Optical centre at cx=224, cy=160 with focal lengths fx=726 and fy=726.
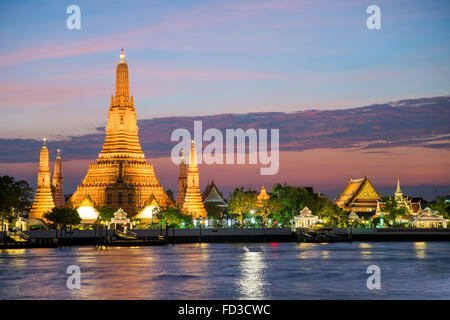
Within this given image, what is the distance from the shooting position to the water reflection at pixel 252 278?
48.4 meters

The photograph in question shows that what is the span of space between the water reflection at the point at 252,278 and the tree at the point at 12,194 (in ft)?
85.9

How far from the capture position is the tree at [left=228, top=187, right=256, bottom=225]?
11419 centimetres

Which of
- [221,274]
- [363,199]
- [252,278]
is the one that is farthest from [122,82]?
[252,278]

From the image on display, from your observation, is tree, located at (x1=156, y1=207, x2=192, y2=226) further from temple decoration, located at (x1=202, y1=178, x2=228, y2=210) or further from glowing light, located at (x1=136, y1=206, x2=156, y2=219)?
temple decoration, located at (x1=202, y1=178, x2=228, y2=210)

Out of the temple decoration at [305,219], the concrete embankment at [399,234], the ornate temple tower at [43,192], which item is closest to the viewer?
the concrete embankment at [399,234]

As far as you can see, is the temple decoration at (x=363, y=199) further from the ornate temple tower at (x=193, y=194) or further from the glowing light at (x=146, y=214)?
the glowing light at (x=146, y=214)

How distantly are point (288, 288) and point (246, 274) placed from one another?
28.9ft

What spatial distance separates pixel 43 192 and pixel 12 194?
111ft

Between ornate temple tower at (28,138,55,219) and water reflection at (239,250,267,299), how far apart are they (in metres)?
45.6

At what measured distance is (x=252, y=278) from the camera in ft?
186

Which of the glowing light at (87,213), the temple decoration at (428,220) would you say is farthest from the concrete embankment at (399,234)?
the glowing light at (87,213)

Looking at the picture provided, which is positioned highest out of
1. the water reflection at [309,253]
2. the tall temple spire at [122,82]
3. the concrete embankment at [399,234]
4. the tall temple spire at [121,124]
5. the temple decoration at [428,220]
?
the tall temple spire at [122,82]

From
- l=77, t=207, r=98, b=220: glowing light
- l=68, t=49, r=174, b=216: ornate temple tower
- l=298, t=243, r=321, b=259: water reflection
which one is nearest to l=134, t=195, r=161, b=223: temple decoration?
l=68, t=49, r=174, b=216: ornate temple tower
